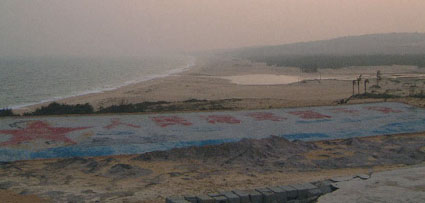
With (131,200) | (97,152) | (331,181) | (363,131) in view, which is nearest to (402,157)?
(363,131)

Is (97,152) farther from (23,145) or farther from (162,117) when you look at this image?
(162,117)

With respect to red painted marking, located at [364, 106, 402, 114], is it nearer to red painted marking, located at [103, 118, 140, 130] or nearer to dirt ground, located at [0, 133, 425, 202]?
dirt ground, located at [0, 133, 425, 202]

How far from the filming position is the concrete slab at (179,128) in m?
10.6

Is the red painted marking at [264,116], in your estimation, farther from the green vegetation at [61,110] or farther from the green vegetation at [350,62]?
the green vegetation at [350,62]

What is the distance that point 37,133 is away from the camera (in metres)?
11.8

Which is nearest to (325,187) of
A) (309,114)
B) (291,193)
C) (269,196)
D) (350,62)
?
(291,193)

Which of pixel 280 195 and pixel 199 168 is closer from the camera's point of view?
pixel 280 195

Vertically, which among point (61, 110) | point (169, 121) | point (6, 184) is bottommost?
point (6, 184)

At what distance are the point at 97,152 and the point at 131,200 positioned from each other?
11.8 ft

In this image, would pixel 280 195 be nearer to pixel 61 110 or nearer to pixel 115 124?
pixel 115 124

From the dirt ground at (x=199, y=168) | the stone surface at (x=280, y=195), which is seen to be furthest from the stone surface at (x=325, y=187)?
the dirt ground at (x=199, y=168)

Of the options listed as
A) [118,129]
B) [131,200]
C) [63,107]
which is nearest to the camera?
[131,200]

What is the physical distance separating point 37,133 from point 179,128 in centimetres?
425

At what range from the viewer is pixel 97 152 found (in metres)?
10.3
